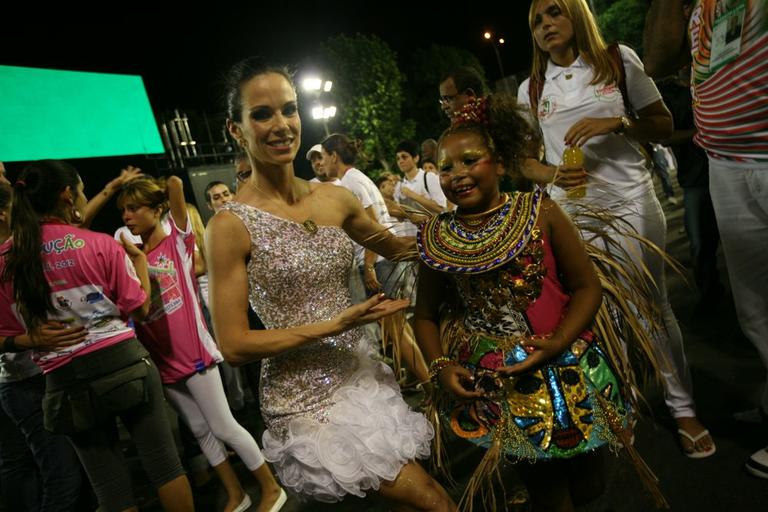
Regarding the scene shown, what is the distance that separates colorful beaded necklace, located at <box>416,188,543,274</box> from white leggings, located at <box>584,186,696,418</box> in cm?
91

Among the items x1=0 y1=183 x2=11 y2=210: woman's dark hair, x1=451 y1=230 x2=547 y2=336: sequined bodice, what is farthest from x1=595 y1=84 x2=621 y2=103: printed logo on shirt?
x1=0 y1=183 x2=11 y2=210: woman's dark hair

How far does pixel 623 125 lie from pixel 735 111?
20.5 inches

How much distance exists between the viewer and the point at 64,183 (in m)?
2.82

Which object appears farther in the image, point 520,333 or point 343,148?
point 343,148

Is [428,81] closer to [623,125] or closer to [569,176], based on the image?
[623,125]

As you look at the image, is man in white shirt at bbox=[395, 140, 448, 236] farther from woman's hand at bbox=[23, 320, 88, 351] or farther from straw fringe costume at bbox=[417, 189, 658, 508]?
straw fringe costume at bbox=[417, 189, 658, 508]

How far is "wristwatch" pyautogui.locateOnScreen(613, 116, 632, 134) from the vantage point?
2.40m

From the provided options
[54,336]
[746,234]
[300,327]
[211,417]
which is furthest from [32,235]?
[746,234]

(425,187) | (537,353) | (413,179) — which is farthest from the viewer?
(413,179)

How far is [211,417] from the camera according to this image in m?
3.39

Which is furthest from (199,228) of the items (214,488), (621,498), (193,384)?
(621,498)

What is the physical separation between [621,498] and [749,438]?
828mm

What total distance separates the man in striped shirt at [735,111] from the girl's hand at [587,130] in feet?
1.26

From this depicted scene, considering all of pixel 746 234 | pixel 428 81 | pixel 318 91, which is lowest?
pixel 746 234
